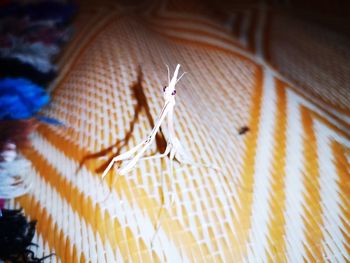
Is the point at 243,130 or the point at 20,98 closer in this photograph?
the point at 243,130

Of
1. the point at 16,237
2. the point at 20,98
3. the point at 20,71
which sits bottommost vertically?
the point at 16,237

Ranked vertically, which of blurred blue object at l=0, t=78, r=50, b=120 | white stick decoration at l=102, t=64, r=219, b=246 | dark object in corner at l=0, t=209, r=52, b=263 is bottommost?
dark object in corner at l=0, t=209, r=52, b=263

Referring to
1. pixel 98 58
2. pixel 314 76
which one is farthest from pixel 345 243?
pixel 98 58

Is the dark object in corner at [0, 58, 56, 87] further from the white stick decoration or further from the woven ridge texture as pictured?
the white stick decoration

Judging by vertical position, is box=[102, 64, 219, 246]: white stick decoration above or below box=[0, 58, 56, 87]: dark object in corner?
below

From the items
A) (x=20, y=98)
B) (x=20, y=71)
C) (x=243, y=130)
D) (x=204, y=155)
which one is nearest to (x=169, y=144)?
(x=204, y=155)

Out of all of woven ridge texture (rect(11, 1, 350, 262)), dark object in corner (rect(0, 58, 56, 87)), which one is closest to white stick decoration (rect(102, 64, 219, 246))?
woven ridge texture (rect(11, 1, 350, 262))

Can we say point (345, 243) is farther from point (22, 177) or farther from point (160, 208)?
point (22, 177)

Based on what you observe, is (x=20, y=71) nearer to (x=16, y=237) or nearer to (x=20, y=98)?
(x=20, y=98)
